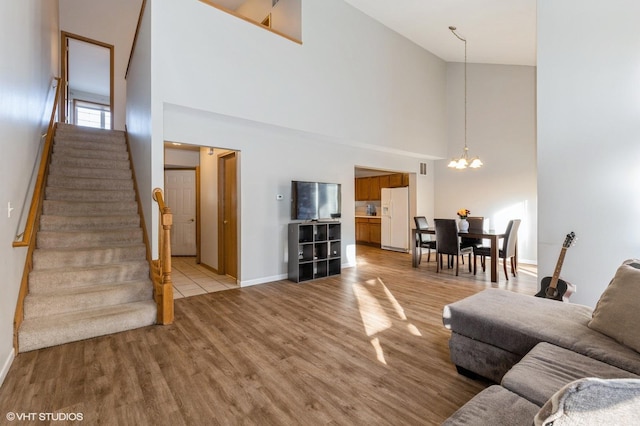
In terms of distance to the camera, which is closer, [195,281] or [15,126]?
[15,126]

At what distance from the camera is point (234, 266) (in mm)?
4922

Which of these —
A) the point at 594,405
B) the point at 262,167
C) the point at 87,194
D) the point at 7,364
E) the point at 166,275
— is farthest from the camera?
the point at 262,167

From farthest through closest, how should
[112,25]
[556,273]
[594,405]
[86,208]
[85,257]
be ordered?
[112,25] → [86,208] → [85,257] → [556,273] → [594,405]

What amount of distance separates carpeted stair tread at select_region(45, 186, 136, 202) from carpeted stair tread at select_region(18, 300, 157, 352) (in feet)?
6.25

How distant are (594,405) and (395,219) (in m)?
7.40

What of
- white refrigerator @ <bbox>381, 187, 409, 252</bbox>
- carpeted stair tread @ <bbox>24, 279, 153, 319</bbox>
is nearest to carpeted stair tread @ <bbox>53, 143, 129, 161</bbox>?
carpeted stair tread @ <bbox>24, 279, 153, 319</bbox>

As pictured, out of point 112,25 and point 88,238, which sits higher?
point 112,25

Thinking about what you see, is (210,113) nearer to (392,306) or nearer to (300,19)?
(300,19)

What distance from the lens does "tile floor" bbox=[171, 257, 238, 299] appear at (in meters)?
4.35

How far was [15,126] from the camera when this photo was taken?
8.46 feet

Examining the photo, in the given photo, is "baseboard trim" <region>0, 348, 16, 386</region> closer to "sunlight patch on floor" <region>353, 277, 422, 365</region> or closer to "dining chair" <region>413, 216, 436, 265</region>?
"sunlight patch on floor" <region>353, 277, 422, 365</region>

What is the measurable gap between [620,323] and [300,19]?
17.2 ft

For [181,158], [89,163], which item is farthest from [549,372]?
[181,158]

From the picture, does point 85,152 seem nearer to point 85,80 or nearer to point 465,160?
point 85,80
